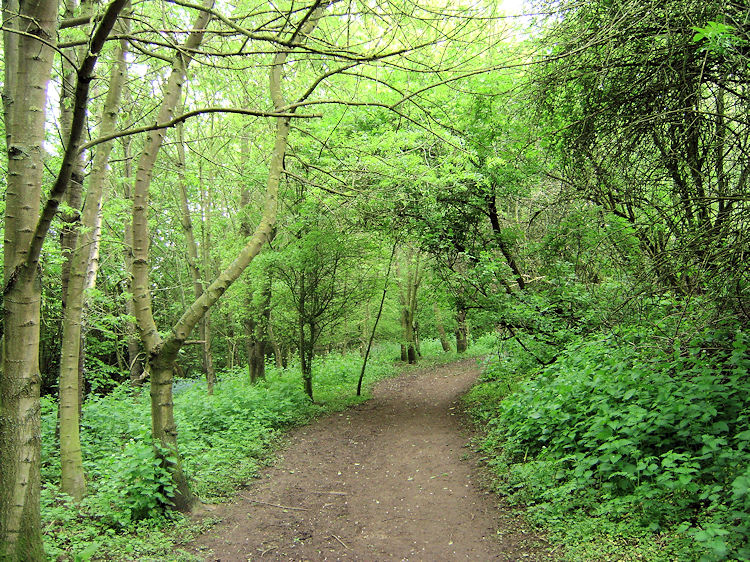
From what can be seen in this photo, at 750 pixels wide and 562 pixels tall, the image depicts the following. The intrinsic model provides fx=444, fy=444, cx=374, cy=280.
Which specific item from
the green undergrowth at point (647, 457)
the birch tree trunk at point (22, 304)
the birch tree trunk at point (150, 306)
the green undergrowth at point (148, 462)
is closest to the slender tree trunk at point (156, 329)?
the birch tree trunk at point (150, 306)

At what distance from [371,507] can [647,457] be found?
10.6ft

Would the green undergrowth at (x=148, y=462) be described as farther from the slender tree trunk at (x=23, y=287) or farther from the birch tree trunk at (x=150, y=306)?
the slender tree trunk at (x=23, y=287)

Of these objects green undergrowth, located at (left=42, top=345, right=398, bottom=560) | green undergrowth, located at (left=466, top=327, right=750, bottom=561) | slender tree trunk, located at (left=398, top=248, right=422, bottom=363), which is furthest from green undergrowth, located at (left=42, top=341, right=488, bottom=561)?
slender tree trunk, located at (left=398, top=248, right=422, bottom=363)

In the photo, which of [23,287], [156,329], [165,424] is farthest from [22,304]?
[165,424]

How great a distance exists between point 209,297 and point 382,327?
52.6ft

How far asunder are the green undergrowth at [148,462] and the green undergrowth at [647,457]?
3642 millimetres

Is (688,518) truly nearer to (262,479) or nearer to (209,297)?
(209,297)

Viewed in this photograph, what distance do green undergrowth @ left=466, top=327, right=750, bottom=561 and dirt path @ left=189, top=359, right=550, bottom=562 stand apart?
1.75 ft

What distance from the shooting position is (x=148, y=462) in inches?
192

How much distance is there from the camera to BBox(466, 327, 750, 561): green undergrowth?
3.23 metres

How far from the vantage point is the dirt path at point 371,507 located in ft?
14.3

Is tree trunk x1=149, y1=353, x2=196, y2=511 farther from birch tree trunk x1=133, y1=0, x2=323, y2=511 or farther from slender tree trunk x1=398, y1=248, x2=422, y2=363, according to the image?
slender tree trunk x1=398, y1=248, x2=422, y2=363

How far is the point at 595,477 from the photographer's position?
4449mm

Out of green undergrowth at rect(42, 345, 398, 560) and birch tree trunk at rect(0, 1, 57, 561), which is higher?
birch tree trunk at rect(0, 1, 57, 561)
